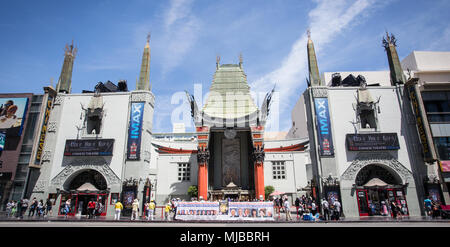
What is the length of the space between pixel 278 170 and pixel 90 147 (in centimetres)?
2525

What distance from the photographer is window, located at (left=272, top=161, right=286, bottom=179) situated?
3653 cm

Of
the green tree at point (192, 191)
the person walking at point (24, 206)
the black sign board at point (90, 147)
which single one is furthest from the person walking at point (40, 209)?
the green tree at point (192, 191)

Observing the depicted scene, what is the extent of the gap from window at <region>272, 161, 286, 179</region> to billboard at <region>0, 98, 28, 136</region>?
3259cm

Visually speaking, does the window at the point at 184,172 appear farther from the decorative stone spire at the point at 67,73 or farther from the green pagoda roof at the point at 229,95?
the decorative stone spire at the point at 67,73

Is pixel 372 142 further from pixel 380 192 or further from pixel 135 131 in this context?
pixel 135 131

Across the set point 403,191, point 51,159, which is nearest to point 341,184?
point 403,191

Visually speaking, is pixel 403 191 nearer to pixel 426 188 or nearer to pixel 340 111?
pixel 426 188

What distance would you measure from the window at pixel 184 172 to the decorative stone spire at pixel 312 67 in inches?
857

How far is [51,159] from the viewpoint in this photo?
24.4m

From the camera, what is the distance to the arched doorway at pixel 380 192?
2211 centimetres

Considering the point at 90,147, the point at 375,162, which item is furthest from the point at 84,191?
the point at 375,162

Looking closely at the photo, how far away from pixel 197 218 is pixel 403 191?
62.5 feet

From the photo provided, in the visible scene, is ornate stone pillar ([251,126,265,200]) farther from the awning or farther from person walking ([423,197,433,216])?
the awning

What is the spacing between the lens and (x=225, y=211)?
19.0 m
